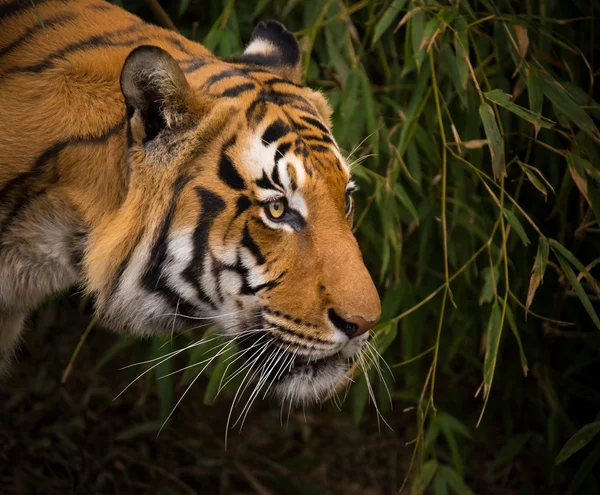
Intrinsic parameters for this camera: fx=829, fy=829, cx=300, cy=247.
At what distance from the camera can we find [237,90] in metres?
1.64

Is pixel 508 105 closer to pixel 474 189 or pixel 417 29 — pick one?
pixel 417 29

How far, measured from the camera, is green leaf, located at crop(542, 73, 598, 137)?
1.89 m

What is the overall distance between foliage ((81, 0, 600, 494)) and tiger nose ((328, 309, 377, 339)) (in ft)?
0.82

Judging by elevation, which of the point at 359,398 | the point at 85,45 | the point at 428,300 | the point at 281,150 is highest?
the point at 85,45

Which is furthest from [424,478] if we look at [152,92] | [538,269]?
[152,92]

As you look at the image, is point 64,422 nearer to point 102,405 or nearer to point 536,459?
point 102,405

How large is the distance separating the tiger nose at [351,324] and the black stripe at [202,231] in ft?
0.89

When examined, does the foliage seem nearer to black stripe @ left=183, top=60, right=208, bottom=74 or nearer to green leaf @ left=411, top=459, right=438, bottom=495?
green leaf @ left=411, top=459, right=438, bottom=495

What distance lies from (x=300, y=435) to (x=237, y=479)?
38cm

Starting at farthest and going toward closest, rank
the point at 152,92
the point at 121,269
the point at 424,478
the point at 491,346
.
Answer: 1. the point at 424,478
2. the point at 491,346
3. the point at 121,269
4. the point at 152,92

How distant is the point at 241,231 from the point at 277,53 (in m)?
0.50

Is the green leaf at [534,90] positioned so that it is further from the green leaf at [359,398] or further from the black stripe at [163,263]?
the green leaf at [359,398]

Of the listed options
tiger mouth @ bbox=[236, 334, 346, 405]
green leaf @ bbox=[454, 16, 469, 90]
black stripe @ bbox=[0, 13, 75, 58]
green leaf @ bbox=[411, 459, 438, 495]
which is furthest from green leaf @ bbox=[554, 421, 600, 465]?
black stripe @ bbox=[0, 13, 75, 58]

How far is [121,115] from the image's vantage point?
5.20ft
